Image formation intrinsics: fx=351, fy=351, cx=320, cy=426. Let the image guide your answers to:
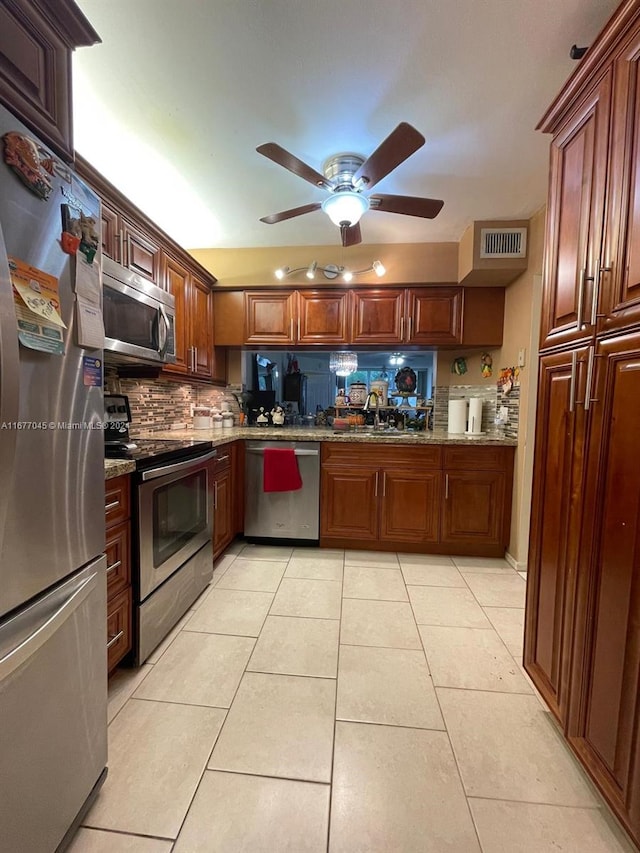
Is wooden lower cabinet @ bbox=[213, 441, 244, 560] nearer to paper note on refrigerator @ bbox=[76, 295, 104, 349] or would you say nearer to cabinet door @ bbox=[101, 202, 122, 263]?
cabinet door @ bbox=[101, 202, 122, 263]

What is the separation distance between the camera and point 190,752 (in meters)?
1.17

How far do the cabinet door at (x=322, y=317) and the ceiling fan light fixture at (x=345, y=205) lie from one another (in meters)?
0.96

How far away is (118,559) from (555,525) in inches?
66.9

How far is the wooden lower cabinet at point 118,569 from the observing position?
1.38 meters

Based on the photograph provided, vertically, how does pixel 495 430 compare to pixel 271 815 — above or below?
above

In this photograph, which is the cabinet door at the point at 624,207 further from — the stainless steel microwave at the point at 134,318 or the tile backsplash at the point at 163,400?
the tile backsplash at the point at 163,400

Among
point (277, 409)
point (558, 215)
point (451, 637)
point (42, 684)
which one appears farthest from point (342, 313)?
point (42, 684)

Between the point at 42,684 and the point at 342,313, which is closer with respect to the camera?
the point at 42,684

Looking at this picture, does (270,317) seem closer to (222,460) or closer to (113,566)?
(222,460)

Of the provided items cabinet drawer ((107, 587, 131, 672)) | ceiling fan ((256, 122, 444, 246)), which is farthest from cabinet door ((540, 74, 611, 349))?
cabinet drawer ((107, 587, 131, 672))

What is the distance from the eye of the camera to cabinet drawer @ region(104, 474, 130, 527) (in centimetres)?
135

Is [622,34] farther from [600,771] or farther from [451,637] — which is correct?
[451,637]

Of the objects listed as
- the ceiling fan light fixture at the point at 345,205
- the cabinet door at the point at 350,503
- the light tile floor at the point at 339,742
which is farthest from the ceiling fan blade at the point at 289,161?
the light tile floor at the point at 339,742

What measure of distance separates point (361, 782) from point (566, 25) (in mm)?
2654
